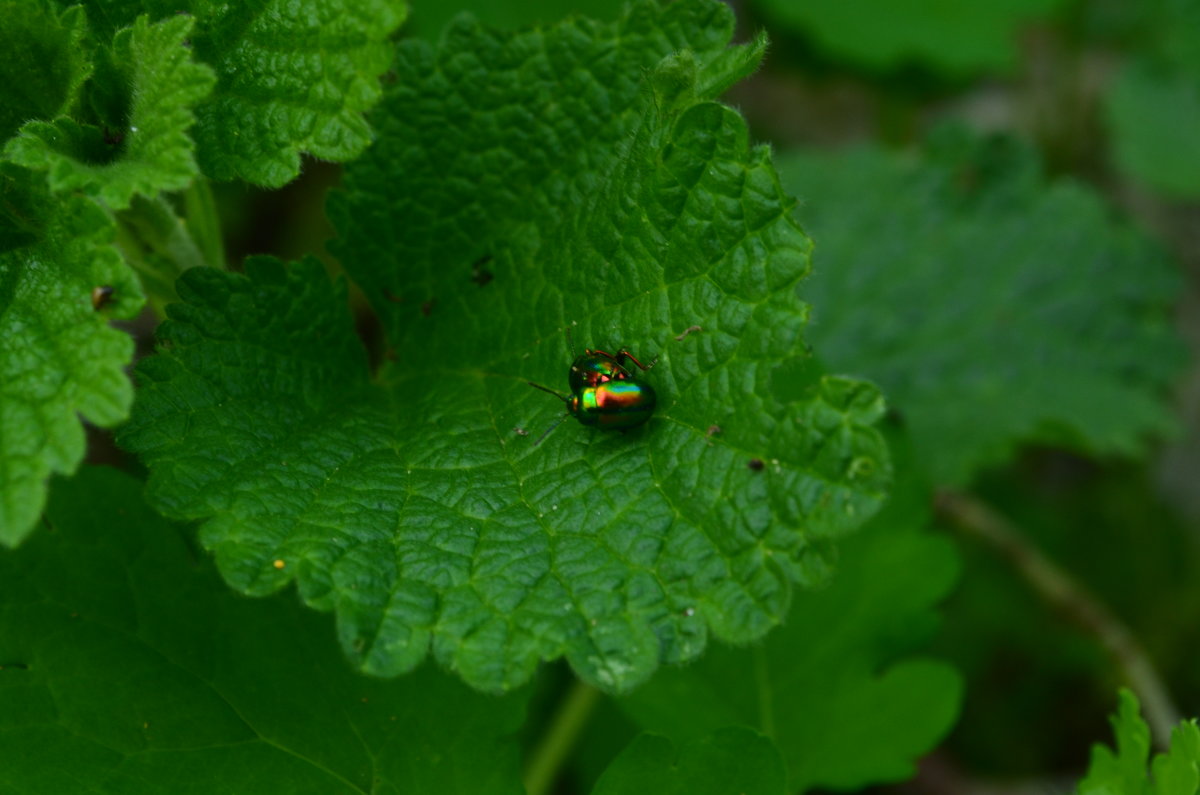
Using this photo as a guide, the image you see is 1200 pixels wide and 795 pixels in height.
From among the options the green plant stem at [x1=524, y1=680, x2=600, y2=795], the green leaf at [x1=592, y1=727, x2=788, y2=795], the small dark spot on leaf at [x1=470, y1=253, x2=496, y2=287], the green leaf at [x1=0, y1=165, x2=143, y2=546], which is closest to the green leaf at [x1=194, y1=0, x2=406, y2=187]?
the green leaf at [x1=0, y1=165, x2=143, y2=546]

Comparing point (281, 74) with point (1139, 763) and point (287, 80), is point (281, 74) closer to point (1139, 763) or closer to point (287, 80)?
point (287, 80)

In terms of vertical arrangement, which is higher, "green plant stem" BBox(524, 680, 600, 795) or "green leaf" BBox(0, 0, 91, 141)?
"green leaf" BBox(0, 0, 91, 141)

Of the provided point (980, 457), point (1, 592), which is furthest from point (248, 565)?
point (980, 457)

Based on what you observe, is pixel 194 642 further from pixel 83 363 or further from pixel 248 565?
pixel 83 363

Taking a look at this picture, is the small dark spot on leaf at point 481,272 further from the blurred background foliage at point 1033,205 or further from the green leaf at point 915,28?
the green leaf at point 915,28

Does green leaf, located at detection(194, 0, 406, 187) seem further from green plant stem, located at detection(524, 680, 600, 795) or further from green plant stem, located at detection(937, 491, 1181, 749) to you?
green plant stem, located at detection(937, 491, 1181, 749)

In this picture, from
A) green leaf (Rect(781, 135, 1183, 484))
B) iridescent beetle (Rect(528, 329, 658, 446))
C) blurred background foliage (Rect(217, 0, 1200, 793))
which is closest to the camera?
iridescent beetle (Rect(528, 329, 658, 446))

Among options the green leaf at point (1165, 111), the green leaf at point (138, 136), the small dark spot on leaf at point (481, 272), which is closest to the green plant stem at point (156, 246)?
the green leaf at point (138, 136)
